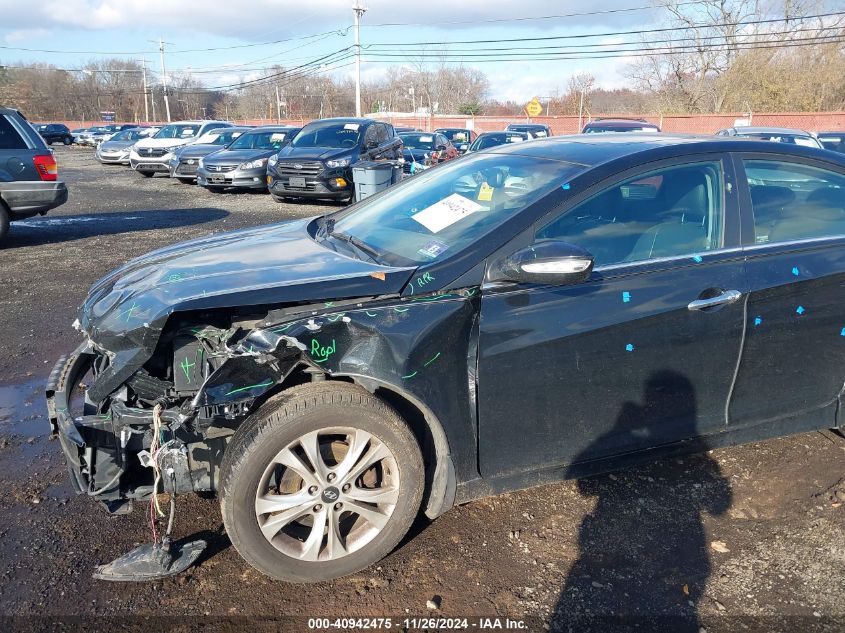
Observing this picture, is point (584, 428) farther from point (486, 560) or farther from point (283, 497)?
point (283, 497)

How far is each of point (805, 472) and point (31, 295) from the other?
278 inches

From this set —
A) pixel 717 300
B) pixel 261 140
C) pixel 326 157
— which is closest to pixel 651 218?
pixel 717 300

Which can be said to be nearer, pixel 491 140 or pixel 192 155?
pixel 491 140

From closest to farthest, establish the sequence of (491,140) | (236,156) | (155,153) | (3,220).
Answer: (3,220), (236,156), (491,140), (155,153)

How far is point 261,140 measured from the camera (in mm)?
16719

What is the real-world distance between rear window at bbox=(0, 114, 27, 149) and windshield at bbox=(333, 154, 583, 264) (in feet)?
24.4

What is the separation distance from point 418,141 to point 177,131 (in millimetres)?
9040

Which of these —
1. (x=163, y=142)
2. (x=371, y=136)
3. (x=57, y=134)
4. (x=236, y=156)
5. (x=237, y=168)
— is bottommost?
(x=237, y=168)

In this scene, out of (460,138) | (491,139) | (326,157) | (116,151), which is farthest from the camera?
(116,151)

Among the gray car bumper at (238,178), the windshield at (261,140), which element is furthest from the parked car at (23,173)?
the windshield at (261,140)

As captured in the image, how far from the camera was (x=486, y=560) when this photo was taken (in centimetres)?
277

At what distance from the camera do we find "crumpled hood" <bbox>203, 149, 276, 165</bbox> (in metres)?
15.6

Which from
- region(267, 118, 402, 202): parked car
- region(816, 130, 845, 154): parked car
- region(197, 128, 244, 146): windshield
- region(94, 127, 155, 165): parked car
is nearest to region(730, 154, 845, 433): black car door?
region(267, 118, 402, 202): parked car

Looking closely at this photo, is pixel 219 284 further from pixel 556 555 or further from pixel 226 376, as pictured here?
pixel 556 555
